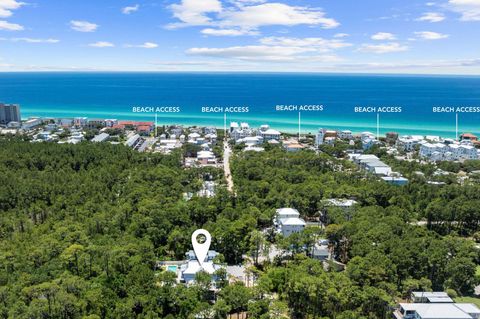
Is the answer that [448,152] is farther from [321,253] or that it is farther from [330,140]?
[321,253]

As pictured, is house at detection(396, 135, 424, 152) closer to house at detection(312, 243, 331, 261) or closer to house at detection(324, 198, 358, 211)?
house at detection(324, 198, 358, 211)

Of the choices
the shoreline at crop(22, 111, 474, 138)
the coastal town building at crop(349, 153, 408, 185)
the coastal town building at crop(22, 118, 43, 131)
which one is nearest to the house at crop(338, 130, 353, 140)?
the shoreline at crop(22, 111, 474, 138)

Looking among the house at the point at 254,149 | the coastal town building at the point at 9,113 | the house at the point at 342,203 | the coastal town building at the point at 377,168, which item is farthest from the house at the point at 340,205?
the coastal town building at the point at 9,113

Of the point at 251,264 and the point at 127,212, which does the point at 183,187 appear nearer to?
the point at 127,212

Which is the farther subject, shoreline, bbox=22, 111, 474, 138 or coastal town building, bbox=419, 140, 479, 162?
shoreline, bbox=22, 111, 474, 138

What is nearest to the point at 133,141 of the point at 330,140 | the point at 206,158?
the point at 206,158

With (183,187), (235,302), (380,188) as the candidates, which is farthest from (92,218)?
(380,188)

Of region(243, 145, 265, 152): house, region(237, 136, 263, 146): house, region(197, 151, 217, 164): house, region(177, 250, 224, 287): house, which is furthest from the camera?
region(237, 136, 263, 146): house
